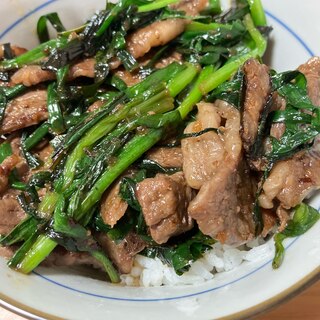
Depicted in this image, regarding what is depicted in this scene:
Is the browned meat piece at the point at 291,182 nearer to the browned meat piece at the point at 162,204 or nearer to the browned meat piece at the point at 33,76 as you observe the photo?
the browned meat piece at the point at 162,204

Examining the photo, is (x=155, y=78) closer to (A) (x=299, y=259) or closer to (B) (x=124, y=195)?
(B) (x=124, y=195)

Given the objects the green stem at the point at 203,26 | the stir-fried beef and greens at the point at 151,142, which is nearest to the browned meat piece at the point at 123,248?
the stir-fried beef and greens at the point at 151,142

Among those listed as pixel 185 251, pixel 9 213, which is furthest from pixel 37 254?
pixel 185 251

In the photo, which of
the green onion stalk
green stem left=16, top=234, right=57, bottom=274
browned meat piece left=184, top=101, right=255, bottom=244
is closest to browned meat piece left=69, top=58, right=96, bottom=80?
the green onion stalk

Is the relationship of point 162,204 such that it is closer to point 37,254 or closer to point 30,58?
point 37,254

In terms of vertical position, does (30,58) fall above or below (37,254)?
above

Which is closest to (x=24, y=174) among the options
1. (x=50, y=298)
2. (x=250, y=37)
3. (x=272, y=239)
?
(x=50, y=298)

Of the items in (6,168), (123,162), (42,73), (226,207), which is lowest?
(226,207)
